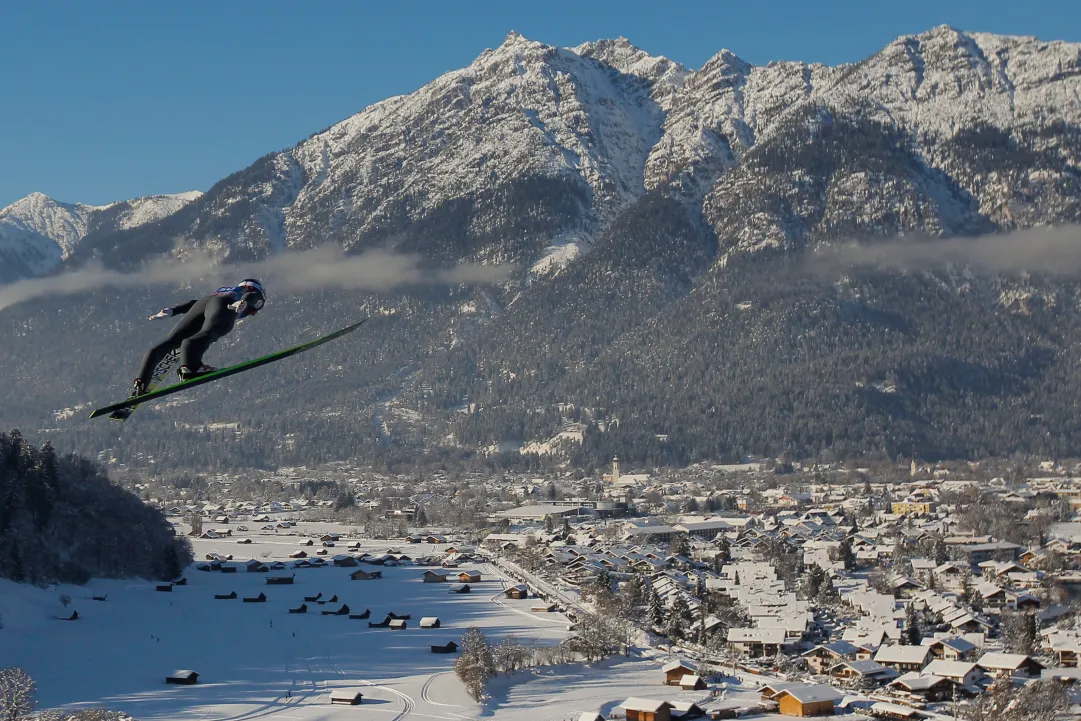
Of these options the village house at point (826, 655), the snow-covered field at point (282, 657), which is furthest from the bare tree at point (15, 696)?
the village house at point (826, 655)

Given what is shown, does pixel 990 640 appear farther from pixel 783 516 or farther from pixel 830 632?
pixel 783 516

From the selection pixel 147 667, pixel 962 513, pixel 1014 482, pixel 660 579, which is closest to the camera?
pixel 147 667

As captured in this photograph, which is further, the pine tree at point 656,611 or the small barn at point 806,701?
the pine tree at point 656,611

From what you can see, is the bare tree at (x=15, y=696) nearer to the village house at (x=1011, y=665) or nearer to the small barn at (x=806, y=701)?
the small barn at (x=806, y=701)

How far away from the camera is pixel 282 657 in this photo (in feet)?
233

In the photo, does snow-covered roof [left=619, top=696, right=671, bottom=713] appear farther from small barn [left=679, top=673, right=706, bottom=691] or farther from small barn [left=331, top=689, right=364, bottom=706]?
small barn [left=331, top=689, right=364, bottom=706]

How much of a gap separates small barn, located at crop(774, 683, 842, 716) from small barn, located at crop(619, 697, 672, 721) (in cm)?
477

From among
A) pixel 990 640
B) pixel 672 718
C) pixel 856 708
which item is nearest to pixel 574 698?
pixel 672 718

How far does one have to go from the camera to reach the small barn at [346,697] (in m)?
59.9

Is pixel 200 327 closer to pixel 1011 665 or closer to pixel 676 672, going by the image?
pixel 676 672

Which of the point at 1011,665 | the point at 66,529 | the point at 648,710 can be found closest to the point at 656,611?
the point at 1011,665

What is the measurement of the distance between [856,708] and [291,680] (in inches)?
959

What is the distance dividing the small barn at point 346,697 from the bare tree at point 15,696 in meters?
11.8

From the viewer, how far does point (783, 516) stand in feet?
505
